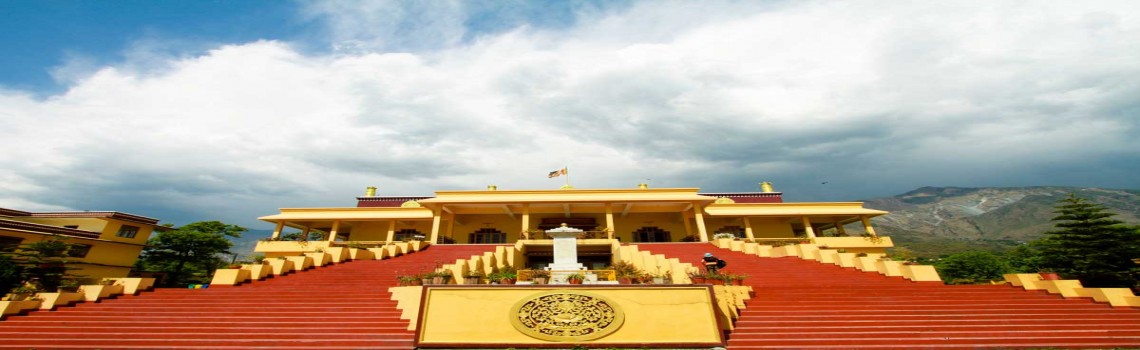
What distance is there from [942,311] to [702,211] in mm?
13395

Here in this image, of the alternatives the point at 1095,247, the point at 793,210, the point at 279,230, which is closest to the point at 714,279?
the point at 1095,247

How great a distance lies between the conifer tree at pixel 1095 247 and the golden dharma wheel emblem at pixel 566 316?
18.0 m

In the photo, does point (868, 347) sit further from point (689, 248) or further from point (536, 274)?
point (689, 248)

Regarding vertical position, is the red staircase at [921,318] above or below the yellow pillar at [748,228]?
A: below

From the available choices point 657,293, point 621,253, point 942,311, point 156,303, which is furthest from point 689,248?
point 156,303

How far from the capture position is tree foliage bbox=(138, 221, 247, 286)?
2862cm

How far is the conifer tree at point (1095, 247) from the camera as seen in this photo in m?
13.7

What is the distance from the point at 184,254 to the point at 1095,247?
50469 millimetres

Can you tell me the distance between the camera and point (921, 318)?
8539 millimetres

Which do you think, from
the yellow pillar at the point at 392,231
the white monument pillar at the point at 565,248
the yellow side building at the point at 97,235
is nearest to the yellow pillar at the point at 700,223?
the white monument pillar at the point at 565,248

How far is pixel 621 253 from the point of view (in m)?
15.8

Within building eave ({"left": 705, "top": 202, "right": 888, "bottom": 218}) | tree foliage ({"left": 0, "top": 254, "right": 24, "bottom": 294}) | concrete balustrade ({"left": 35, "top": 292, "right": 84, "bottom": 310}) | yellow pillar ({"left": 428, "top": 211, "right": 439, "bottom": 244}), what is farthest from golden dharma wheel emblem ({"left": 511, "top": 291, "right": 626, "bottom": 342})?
tree foliage ({"left": 0, "top": 254, "right": 24, "bottom": 294})

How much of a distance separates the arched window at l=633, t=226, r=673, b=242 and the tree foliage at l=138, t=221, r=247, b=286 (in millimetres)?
28755

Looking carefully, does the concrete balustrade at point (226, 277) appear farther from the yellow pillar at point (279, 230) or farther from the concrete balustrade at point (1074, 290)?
the concrete balustrade at point (1074, 290)
